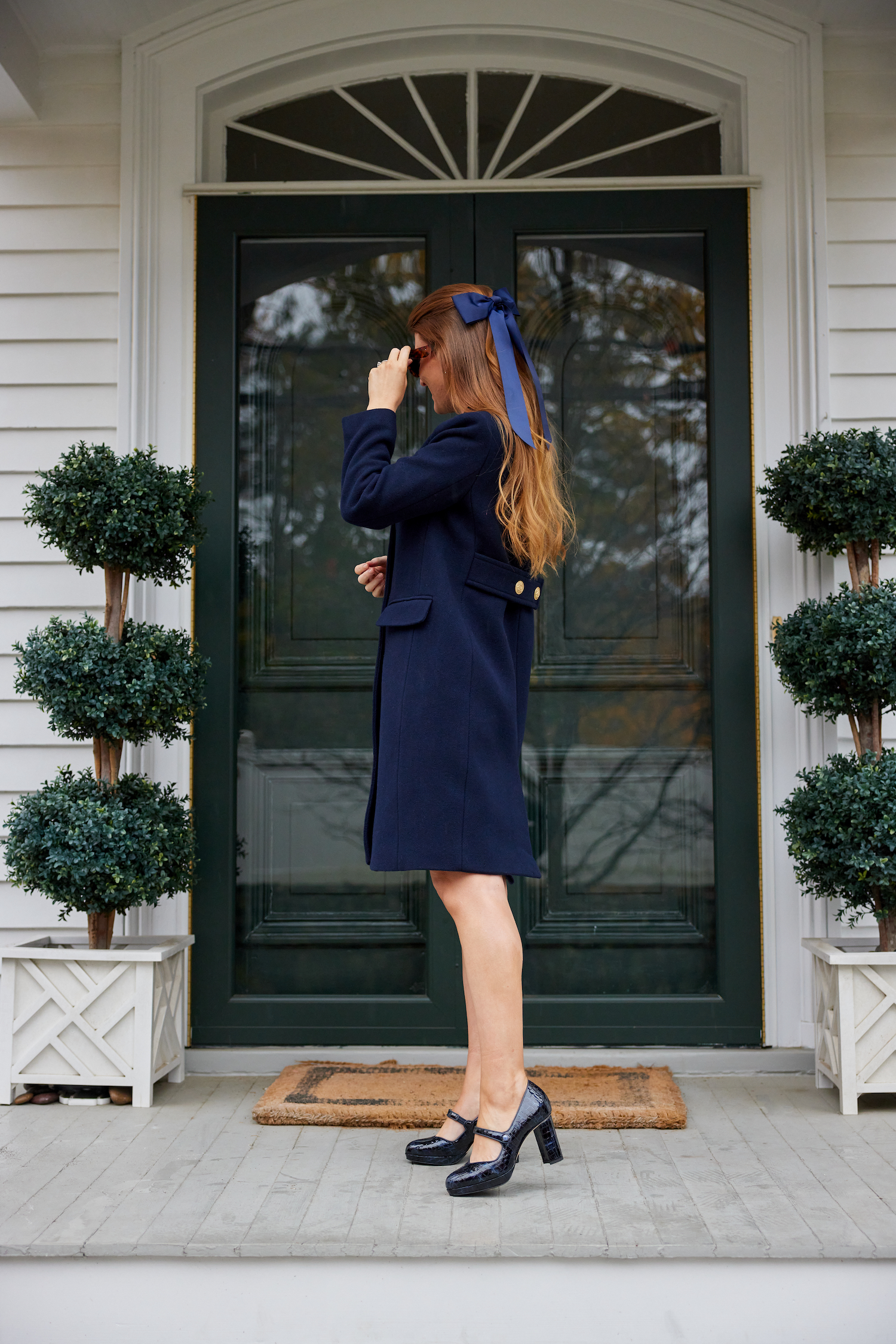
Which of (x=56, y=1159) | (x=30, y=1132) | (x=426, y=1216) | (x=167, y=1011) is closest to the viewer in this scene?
(x=426, y=1216)

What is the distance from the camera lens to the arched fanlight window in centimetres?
321

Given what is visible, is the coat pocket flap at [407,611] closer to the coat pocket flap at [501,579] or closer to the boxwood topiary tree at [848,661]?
the coat pocket flap at [501,579]

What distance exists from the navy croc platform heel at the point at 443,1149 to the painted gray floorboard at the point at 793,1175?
58cm

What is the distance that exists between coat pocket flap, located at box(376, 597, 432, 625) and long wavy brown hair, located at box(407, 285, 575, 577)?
7.9 inches

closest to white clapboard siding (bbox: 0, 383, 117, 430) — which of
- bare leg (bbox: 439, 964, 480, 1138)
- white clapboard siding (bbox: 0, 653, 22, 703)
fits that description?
white clapboard siding (bbox: 0, 653, 22, 703)

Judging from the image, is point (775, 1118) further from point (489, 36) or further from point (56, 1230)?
point (489, 36)

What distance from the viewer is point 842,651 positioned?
2557mm

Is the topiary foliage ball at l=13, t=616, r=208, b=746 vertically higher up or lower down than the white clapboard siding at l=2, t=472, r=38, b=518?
lower down

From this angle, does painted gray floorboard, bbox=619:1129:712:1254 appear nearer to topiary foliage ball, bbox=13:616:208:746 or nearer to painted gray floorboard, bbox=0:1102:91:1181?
painted gray floorboard, bbox=0:1102:91:1181

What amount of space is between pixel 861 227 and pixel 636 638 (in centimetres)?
128

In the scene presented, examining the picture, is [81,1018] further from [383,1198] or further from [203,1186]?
[383,1198]

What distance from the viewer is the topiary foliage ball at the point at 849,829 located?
249 cm

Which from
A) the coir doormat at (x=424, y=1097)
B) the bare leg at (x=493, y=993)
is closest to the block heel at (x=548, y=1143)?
the bare leg at (x=493, y=993)

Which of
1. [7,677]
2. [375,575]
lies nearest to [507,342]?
[375,575]
